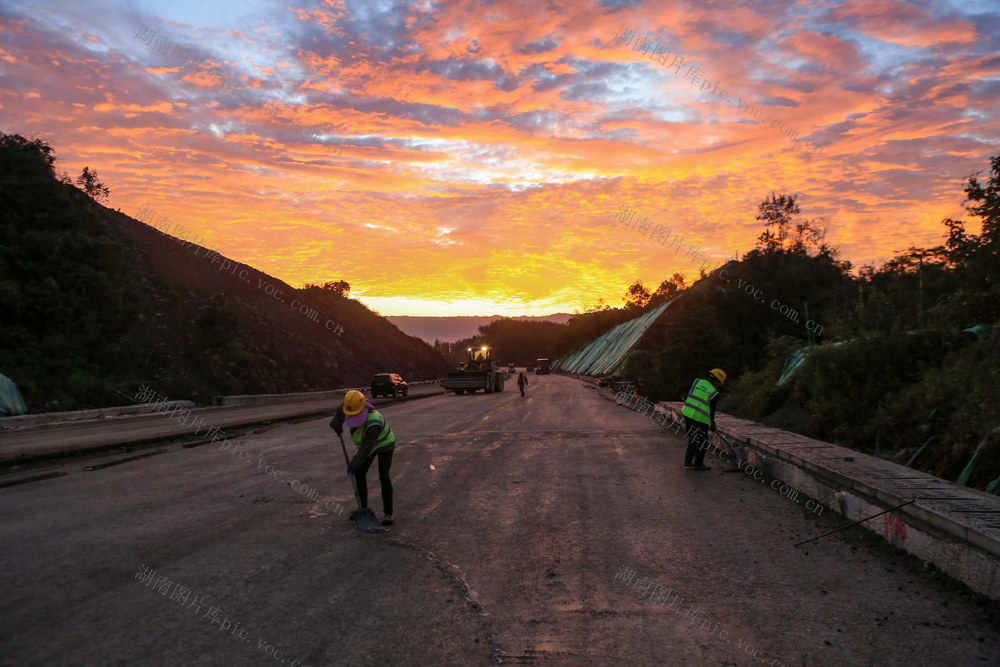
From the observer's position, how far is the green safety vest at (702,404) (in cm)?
1012

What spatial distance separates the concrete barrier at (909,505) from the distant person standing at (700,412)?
1.01 metres

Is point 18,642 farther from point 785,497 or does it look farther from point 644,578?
point 785,497

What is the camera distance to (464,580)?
4.98 meters

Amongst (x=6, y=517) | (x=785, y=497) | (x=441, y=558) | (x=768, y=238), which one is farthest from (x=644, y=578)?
(x=768, y=238)

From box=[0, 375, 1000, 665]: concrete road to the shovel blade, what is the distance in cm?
12

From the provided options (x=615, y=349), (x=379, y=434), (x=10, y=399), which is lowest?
(x=10, y=399)

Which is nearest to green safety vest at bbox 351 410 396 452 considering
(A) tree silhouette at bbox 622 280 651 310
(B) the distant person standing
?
(B) the distant person standing

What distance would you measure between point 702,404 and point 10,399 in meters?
23.0

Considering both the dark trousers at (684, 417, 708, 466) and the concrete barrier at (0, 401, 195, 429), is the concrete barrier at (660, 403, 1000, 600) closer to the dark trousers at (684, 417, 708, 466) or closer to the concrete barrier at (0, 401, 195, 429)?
the dark trousers at (684, 417, 708, 466)

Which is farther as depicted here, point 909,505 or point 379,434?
point 379,434

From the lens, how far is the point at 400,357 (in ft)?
217

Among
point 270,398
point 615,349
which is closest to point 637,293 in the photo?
point 615,349

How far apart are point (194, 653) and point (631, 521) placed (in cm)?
463

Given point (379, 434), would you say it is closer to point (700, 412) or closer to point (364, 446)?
point (364, 446)
